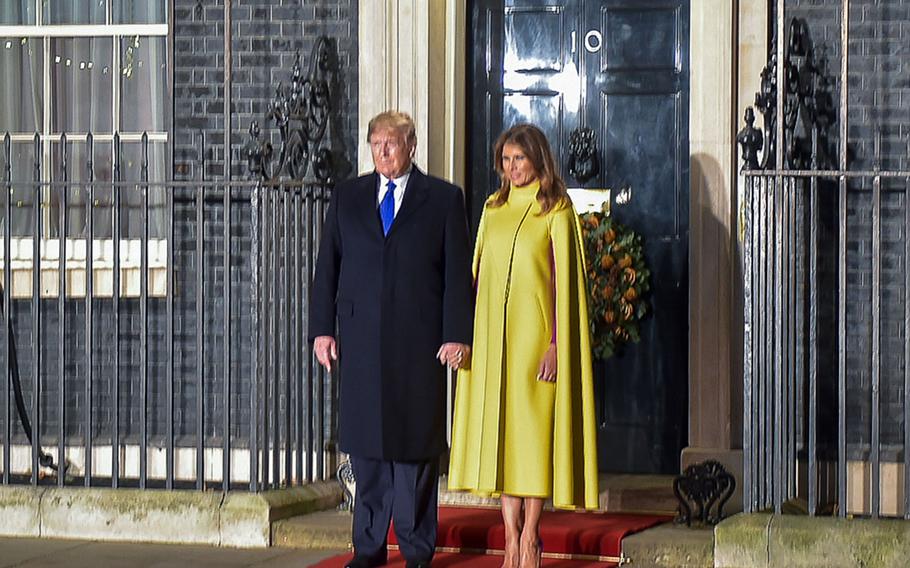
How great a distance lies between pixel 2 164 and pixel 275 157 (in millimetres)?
1662

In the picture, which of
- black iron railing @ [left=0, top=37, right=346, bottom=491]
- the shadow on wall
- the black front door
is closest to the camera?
black iron railing @ [left=0, top=37, right=346, bottom=491]

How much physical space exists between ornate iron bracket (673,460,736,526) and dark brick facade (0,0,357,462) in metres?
2.37

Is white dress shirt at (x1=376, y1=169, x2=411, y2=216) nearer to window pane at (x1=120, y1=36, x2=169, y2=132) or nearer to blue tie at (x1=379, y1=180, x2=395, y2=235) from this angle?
blue tie at (x1=379, y1=180, x2=395, y2=235)

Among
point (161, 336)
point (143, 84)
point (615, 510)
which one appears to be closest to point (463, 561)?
point (615, 510)

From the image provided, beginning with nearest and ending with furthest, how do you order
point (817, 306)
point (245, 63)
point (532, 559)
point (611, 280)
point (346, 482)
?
point (532, 559), point (817, 306), point (346, 482), point (611, 280), point (245, 63)

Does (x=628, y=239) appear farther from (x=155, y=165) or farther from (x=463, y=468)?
(x=155, y=165)

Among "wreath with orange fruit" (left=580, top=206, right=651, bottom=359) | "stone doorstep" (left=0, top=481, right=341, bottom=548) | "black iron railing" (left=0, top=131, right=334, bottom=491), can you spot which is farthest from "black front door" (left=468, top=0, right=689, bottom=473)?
"stone doorstep" (left=0, top=481, right=341, bottom=548)

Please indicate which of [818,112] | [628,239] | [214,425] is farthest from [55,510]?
[818,112]

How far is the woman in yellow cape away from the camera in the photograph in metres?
6.78

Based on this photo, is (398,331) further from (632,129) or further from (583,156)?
(632,129)

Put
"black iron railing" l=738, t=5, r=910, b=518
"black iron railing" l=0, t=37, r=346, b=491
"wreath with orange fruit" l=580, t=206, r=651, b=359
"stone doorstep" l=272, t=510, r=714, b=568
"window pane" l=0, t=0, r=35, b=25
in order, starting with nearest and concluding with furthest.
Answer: "black iron railing" l=738, t=5, r=910, b=518
"stone doorstep" l=272, t=510, r=714, b=568
"black iron railing" l=0, t=37, r=346, b=491
"wreath with orange fruit" l=580, t=206, r=651, b=359
"window pane" l=0, t=0, r=35, b=25

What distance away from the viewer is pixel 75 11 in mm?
9289

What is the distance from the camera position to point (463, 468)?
6.94m

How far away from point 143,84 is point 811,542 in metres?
4.37
